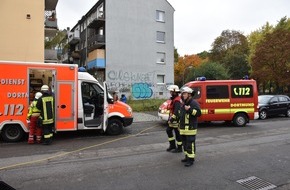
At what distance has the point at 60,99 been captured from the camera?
1021 cm

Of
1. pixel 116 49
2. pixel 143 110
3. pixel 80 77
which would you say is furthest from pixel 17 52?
pixel 116 49

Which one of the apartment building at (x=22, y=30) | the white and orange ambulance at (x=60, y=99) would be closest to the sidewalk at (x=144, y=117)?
the white and orange ambulance at (x=60, y=99)

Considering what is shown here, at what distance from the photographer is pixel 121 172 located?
6297 millimetres

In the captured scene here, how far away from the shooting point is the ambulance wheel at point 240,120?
550 inches

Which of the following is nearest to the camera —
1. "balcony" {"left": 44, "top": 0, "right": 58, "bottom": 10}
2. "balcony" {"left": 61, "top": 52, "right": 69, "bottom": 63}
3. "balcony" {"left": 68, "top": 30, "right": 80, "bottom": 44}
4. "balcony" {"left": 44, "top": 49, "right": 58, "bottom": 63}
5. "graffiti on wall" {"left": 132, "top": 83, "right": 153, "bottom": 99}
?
"balcony" {"left": 44, "top": 49, "right": 58, "bottom": 63}

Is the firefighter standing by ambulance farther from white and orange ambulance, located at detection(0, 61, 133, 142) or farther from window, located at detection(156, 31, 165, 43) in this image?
window, located at detection(156, 31, 165, 43)

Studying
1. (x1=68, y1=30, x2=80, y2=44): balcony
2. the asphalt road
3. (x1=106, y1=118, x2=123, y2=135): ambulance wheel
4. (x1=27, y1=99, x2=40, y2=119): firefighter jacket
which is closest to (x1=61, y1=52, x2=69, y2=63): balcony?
(x1=68, y1=30, x2=80, y2=44): balcony

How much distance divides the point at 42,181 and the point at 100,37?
3123 centimetres

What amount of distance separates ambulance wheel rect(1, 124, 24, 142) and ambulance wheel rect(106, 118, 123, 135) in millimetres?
3050

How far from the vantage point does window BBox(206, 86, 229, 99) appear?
1366 centimetres

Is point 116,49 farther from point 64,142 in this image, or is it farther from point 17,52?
point 64,142

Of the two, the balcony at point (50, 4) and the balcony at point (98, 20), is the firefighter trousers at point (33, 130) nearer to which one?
the balcony at point (50, 4)

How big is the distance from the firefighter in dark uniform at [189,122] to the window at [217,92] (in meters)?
6.97

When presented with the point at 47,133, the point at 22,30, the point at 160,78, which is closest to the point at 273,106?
the point at 47,133
